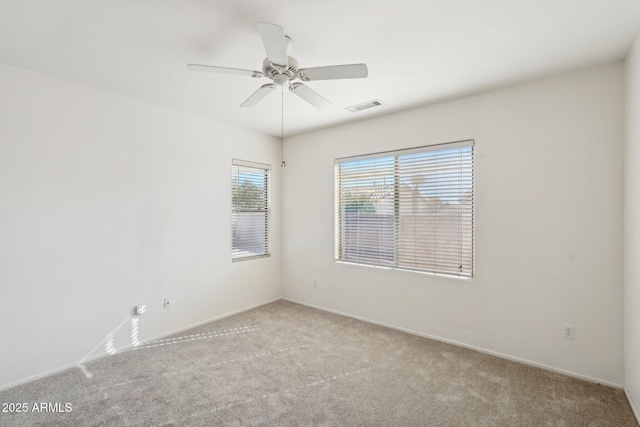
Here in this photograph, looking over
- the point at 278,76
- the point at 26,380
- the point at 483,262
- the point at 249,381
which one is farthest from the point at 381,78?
the point at 26,380

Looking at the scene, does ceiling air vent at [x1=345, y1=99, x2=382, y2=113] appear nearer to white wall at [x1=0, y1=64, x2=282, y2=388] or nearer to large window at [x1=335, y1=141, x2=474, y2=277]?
large window at [x1=335, y1=141, x2=474, y2=277]

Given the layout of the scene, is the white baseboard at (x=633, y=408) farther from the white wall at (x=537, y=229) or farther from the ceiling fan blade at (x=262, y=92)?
the ceiling fan blade at (x=262, y=92)

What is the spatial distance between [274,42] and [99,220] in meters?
2.56

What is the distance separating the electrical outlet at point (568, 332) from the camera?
8.42 ft

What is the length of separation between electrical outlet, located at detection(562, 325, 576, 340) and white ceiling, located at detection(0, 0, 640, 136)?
225 cm

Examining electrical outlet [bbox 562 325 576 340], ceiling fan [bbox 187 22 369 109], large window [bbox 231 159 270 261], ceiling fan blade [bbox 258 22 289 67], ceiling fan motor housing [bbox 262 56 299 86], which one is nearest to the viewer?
ceiling fan blade [bbox 258 22 289 67]

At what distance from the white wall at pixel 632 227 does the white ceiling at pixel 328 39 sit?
28 cm

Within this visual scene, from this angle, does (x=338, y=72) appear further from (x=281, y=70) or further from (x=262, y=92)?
(x=262, y=92)

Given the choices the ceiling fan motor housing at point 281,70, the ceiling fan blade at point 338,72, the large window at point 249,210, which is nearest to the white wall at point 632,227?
the ceiling fan blade at point 338,72

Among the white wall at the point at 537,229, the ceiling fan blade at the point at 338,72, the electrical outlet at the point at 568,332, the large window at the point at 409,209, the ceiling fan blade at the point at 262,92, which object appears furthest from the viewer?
the large window at the point at 409,209

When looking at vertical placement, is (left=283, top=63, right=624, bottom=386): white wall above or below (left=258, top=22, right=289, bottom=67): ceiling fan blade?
below

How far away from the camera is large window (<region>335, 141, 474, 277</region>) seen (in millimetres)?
3199

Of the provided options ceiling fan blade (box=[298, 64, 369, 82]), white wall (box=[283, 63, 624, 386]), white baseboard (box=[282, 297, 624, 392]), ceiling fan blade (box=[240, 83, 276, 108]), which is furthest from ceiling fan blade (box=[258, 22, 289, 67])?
white baseboard (box=[282, 297, 624, 392])

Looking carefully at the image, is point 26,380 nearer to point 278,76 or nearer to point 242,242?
point 242,242
